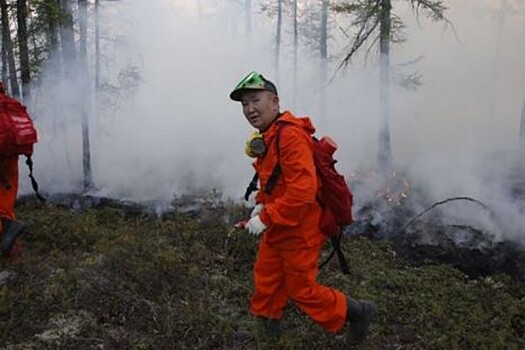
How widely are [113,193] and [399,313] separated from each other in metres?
9.69

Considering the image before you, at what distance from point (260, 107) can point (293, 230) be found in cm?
92

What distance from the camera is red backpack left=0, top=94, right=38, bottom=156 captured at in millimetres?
5375

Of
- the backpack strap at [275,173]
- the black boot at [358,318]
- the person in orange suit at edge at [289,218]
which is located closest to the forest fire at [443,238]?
the black boot at [358,318]

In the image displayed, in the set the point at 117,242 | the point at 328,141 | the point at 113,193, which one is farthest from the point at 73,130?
the point at 328,141

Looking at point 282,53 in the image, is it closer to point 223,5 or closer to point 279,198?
point 223,5

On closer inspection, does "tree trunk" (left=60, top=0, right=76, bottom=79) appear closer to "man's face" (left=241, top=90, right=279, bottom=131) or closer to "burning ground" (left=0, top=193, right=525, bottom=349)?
"burning ground" (left=0, top=193, right=525, bottom=349)

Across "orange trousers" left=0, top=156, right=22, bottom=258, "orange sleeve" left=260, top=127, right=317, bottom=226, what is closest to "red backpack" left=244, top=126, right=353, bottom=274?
"orange sleeve" left=260, top=127, right=317, bottom=226

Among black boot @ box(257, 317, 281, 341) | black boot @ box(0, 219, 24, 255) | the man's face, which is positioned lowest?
black boot @ box(257, 317, 281, 341)

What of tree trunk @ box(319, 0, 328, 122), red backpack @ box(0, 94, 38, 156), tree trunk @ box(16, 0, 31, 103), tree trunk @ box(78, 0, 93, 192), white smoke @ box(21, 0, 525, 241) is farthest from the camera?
tree trunk @ box(319, 0, 328, 122)

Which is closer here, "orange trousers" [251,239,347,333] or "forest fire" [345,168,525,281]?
"orange trousers" [251,239,347,333]

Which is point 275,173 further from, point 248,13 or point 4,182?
point 248,13

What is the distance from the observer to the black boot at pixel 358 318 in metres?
3.88

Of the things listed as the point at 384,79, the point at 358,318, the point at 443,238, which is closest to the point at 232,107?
the point at 384,79

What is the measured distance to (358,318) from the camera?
393 centimetres
